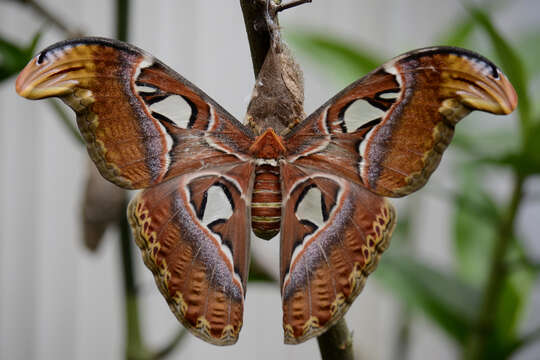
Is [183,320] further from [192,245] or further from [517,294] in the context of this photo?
[517,294]

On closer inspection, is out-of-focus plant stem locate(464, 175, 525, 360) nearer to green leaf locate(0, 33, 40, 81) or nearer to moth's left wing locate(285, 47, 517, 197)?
moth's left wing locate(285, 47, 517, 197)

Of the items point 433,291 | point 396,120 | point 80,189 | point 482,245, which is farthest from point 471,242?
point 80,189

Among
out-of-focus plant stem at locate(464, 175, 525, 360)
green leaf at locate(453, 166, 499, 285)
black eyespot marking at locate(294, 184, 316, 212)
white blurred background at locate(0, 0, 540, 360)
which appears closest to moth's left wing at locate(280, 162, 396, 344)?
black eyespot marking at locate(294, 184, 316, 212)

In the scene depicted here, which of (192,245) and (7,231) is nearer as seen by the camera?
(192,245)

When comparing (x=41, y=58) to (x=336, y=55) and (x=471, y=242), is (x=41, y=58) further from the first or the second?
(x=471, y=242)

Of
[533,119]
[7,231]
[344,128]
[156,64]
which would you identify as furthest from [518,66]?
[7,231]

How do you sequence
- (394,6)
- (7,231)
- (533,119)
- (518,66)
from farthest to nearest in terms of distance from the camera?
(394,6) < (7,231) < (533,119) < (518,66)

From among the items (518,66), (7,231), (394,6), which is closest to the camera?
(518,66)

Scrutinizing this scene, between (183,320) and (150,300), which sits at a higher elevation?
(183,320)
